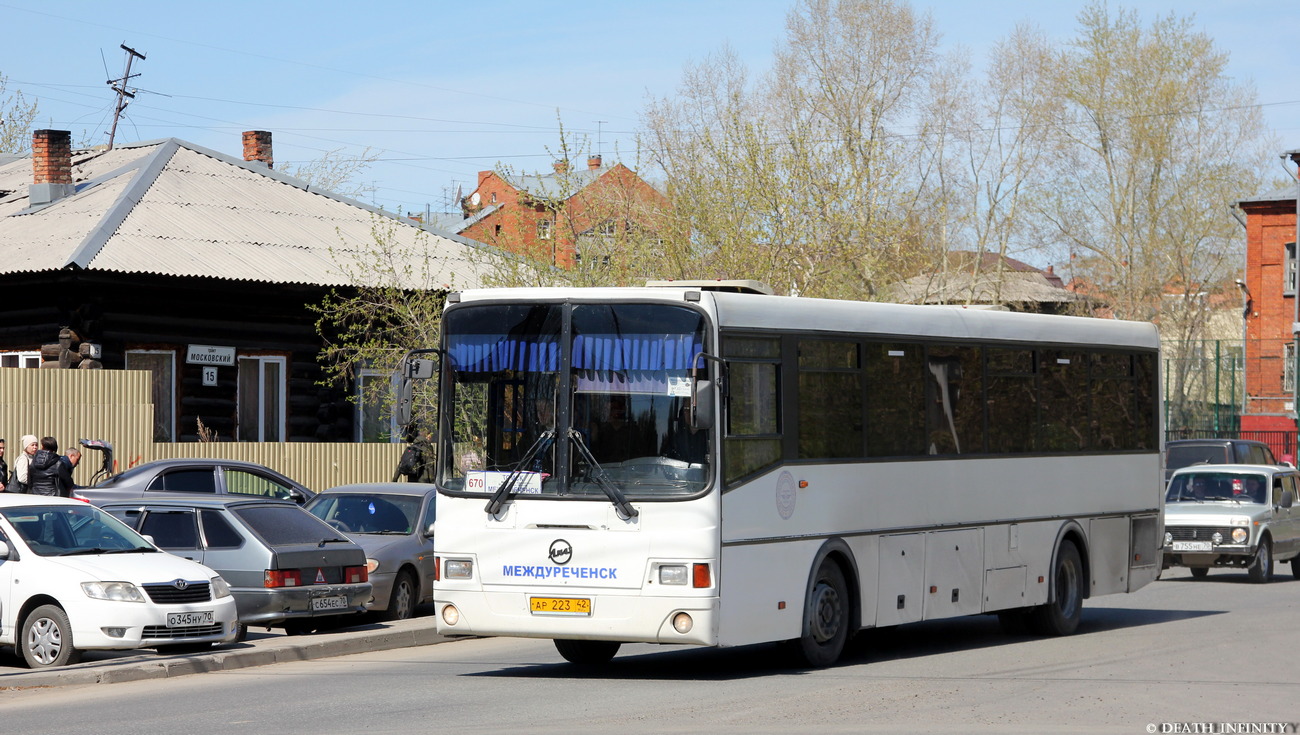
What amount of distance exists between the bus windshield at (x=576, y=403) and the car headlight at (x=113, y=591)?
297 cm

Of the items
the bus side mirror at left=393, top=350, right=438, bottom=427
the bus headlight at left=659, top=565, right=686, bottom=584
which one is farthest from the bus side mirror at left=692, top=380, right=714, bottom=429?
the bus side mirror at left=393, top=350, right=438, bottom=427

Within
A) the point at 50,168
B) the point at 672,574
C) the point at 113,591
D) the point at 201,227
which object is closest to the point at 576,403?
the point at 672,574

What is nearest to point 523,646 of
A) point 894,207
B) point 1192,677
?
point 1192,677

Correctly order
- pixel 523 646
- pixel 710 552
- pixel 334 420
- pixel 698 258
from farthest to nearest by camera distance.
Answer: pixel 334 420 → pixel 698 258 → pixel 523 646 → pixel 710 552

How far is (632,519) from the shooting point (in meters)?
12.3

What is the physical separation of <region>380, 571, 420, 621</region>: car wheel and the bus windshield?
5204 mm

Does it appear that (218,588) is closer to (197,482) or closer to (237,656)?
(237,656)

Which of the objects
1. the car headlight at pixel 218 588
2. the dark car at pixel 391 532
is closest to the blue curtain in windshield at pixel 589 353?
the car headlight at pixel 218 588

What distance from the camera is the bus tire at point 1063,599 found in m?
16.8

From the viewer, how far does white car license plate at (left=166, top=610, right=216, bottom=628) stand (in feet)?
45.8

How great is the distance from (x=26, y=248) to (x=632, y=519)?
826 inches

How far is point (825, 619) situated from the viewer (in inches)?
530

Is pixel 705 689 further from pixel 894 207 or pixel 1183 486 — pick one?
pixel 894 207

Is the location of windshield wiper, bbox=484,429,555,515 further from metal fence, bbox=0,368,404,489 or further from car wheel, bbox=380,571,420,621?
metal fence, bbox=0,368,404,489
